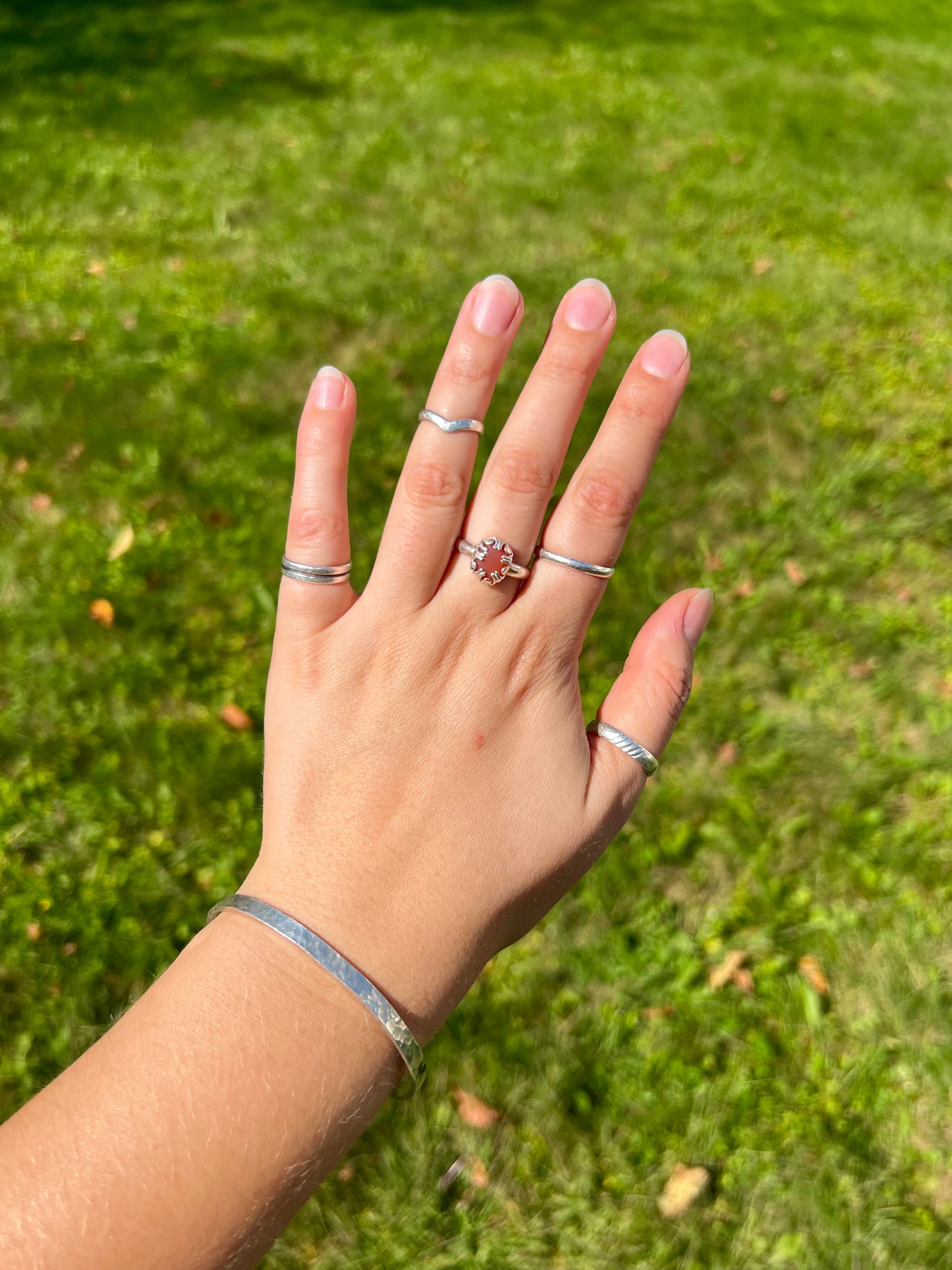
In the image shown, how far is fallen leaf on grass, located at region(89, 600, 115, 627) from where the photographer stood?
3.65 meters

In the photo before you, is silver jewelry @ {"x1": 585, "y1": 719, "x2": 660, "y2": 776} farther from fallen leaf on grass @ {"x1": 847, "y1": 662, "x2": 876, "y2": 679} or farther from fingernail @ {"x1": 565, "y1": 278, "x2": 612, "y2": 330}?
fallen leaf on grass @ {"x1": 847, "y1": 662, "x2": 876, "y2": 679}

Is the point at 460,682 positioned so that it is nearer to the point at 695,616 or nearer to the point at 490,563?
the point at 490,563

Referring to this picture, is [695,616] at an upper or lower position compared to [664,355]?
lower

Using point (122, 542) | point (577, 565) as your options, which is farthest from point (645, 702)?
point (122, 542)

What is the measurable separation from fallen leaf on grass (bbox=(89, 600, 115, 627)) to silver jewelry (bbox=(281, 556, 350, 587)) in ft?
6.19

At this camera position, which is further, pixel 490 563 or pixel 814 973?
pixel 814 973

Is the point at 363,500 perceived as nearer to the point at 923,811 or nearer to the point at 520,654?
the point at 520,654

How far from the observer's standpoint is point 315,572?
2.14 meters

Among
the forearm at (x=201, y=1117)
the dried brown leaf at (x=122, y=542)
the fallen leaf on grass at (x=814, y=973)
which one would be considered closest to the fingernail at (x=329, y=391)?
the forearm at (x=201, y=1117)

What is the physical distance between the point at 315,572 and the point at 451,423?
57cm

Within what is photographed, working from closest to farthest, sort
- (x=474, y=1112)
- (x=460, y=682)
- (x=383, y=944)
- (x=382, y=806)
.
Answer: (x=383, y=944) < (x=382, y=806) < (x=460, y=682) < (x=474, y=1112)

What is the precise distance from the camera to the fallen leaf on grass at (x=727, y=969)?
2.93 metres

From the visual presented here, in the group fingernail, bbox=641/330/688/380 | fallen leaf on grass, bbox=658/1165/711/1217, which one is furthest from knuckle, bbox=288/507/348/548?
fallen leaf on grass, bbox=658/1165/711/1217

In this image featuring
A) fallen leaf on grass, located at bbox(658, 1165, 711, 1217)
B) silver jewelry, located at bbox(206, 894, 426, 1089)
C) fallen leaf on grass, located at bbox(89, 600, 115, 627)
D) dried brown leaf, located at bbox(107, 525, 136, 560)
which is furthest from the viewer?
dried brown leaf, located at bbox(107, 525, 136, 560)
